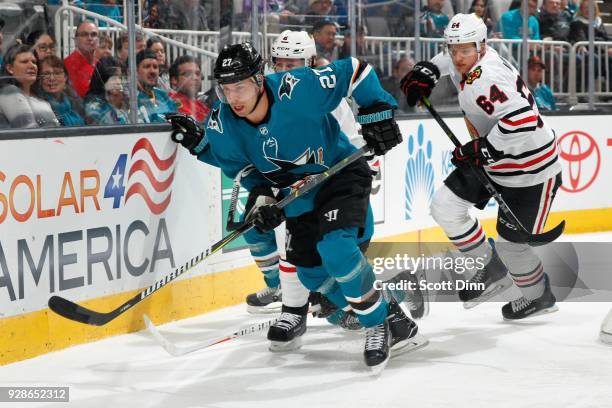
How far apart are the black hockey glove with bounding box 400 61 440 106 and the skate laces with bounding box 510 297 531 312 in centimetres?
99

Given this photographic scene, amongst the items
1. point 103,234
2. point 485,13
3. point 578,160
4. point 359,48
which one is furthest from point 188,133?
point 578,160

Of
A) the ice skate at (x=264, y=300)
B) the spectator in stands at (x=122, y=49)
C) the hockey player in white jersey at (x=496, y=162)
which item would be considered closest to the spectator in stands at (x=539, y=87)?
the hockey player in white jersey at (x=496, y=162)

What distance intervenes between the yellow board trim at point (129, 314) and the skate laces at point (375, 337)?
3.75 feet

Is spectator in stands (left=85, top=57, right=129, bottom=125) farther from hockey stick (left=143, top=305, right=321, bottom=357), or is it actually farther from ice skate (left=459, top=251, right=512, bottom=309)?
ice skate (left=459, top=251, right=512, bottom=309)

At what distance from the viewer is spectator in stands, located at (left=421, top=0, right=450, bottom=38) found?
22.3ft

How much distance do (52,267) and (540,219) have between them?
82.3 inches

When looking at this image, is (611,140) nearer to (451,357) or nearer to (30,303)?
(451,357)

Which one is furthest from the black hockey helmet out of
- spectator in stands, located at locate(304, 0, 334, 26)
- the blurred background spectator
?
the blurred background spectator

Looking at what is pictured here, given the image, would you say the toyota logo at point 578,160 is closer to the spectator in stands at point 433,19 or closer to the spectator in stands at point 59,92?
the spectator in stands at point 433,19

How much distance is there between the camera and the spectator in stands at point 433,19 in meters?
6.79

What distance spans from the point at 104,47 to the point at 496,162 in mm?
1731

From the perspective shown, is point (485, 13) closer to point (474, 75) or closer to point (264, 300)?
point (474, 75)

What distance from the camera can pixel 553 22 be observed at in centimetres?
779

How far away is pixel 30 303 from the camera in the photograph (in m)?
3.91
